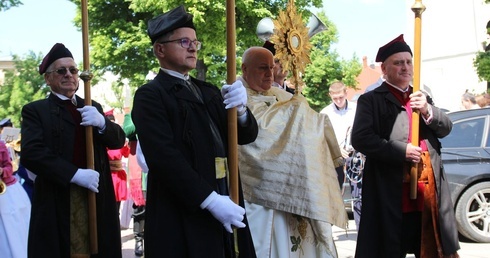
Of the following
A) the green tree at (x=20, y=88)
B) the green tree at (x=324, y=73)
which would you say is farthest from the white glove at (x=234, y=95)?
the green tree at (x=20, y=88)

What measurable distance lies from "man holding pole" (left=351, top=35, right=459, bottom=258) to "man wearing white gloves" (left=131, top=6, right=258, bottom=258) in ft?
4.70

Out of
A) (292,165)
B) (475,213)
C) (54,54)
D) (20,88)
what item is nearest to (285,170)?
(292,165)

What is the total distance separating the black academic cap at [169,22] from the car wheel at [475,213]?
5937 millimetres

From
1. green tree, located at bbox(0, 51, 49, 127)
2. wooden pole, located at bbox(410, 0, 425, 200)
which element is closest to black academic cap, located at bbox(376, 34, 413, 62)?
wooden pole, located at bbox(410, 0, 425, 200)

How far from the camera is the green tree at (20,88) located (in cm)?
5606

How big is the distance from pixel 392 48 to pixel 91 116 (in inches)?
81.7

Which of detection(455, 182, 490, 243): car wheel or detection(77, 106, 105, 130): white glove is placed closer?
detection(77, 106, 105, 130): white glove

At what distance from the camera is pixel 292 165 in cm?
456

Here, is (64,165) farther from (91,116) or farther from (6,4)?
(6,4)

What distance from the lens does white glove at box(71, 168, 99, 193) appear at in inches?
164

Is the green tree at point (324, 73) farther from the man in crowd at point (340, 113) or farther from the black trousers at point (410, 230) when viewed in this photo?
the black trousers at point (410, 230)

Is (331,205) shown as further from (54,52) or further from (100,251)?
(54,52)

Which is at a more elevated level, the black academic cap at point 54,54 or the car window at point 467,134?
the black academic cap at point 54,54

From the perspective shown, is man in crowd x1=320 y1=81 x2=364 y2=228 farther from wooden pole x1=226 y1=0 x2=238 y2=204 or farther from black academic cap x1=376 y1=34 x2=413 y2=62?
wooden pole x1=226 y1=0 x2=238 y2=204
